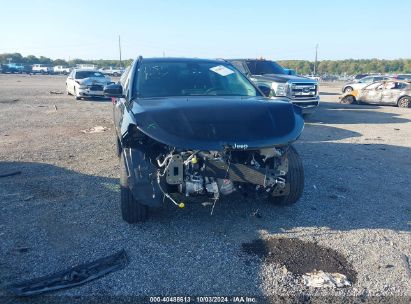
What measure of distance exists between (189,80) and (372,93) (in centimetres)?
1589

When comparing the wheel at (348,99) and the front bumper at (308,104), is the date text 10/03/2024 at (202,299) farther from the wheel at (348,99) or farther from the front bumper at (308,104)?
the wheel at (348,99)

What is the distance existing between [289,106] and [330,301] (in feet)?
7.19

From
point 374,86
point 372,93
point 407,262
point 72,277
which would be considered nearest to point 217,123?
point 72,277

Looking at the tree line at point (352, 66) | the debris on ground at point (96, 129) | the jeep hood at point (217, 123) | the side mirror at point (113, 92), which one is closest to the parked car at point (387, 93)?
the debris on ground at point (96, 129)

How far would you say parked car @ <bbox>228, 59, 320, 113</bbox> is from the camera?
1198 centimetres

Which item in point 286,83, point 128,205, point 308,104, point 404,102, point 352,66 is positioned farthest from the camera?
point 352,66

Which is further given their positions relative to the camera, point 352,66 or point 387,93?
point 352,66

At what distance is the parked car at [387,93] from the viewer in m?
17.9

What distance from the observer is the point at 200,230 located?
13.6 feet

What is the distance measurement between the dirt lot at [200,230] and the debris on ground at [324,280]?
0.07 meters

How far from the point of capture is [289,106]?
4395mm

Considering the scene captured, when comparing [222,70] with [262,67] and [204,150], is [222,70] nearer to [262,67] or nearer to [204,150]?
[204,150]

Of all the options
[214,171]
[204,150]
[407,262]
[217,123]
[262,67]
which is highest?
[262,67]

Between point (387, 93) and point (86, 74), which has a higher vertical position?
point (86, 74)
